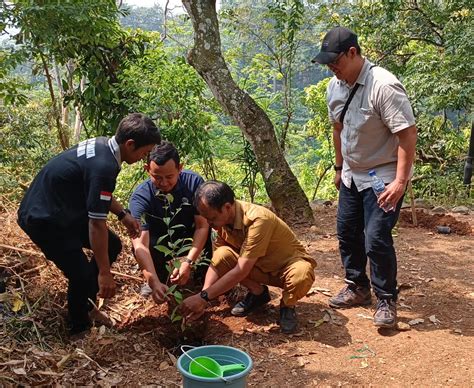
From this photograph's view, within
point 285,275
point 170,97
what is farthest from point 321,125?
point 285,275

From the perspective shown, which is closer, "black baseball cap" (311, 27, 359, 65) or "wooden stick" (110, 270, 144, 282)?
"black baseball cap" (311, 27, 359, 65)

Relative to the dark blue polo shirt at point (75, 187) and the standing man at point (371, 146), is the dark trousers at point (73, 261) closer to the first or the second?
the dark blue polo shirt at point (75, 187)

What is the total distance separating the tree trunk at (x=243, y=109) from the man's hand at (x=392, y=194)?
2.67 metres

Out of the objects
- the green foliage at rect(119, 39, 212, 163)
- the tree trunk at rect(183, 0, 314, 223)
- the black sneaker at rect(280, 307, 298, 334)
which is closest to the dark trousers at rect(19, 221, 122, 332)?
the black sneaker at rect(280, 307, 298, 334)

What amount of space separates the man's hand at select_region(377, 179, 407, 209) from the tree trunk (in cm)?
267

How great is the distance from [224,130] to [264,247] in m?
Result: 3.86

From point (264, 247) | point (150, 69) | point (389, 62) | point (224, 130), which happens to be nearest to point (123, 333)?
point (264, 247)

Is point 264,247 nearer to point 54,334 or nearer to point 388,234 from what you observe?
point 388,234

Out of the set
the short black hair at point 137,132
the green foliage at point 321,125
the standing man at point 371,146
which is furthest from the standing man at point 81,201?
the green foliage at point 321,125

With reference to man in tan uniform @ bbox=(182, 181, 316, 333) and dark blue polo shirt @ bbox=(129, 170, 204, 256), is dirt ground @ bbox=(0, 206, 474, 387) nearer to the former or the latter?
man in tan uniform @ bbox=(182, 181, 316, 333)

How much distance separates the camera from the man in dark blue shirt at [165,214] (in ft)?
10.4

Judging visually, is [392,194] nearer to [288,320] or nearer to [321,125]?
[288,320]

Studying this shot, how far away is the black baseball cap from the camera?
2.90 m

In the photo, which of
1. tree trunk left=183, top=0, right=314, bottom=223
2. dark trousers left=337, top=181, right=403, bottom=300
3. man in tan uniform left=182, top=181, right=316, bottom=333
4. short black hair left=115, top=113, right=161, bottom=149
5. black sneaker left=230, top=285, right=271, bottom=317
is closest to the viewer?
short black hair left=115, top=113, right=161, bottom=149
